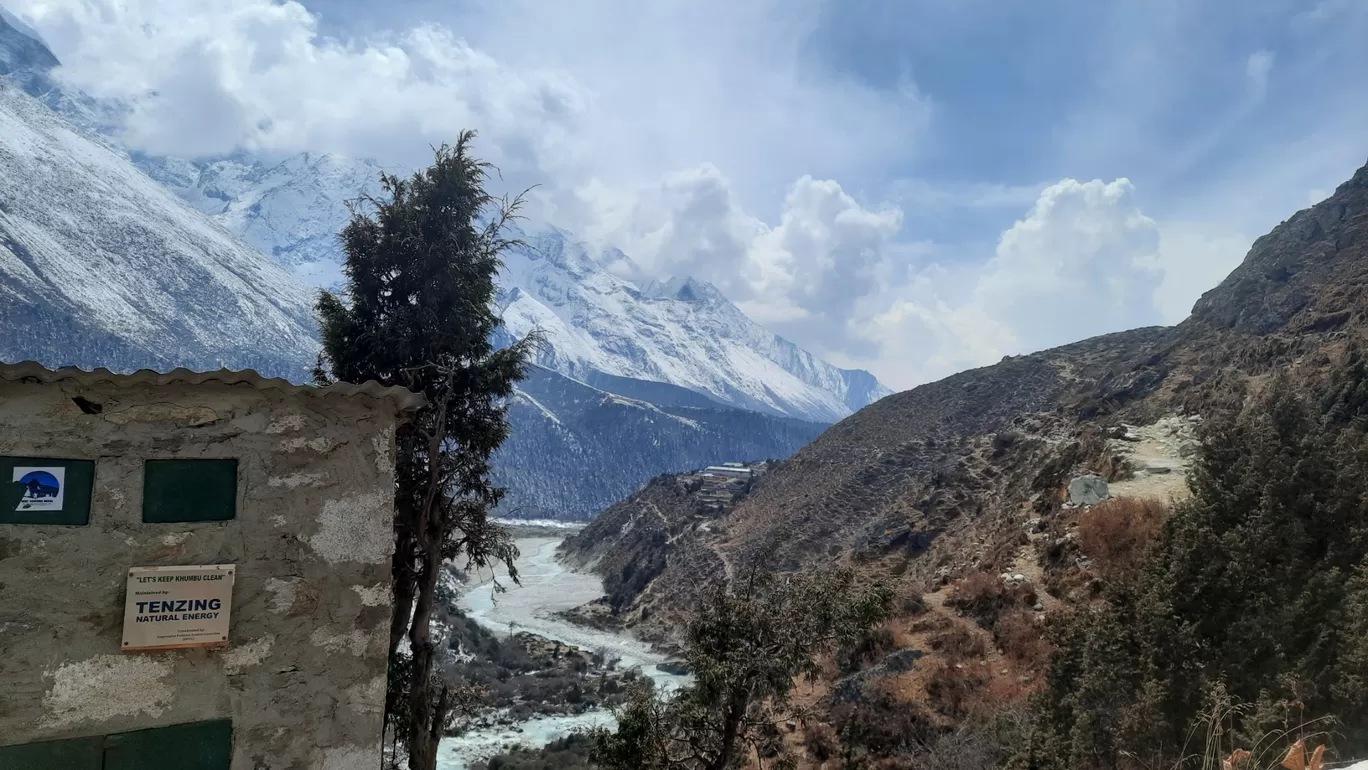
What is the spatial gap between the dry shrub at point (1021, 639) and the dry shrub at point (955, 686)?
795 mm

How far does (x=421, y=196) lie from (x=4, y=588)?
20.4ft

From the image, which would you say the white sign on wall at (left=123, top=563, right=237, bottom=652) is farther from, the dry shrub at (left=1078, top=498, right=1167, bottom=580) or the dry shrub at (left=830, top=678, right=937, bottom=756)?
the dry shrub at (left=1078, top=498, right=1167, bottom=580)

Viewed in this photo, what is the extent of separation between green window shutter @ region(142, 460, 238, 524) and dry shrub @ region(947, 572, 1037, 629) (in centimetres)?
1694

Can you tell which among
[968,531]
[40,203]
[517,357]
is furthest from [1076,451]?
[40,203]

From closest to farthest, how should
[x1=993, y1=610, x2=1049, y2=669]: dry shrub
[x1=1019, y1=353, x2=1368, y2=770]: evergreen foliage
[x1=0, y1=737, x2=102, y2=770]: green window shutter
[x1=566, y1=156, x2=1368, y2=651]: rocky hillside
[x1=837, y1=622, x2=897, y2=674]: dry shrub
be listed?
[x1=0, y1=737, x2=102, y2=770]: green window shutter
[x1=1019, y1=353, x2=1368, y2=770]: evergreen foliage
[x1=993, y1=610, x2=1049, y2=669]: dry shrub
[x1=837, y1=622, x2=897, y2=674]: dry shrub
[x1=566, y1=156, x2=1368, y2=651]: rocky hillside

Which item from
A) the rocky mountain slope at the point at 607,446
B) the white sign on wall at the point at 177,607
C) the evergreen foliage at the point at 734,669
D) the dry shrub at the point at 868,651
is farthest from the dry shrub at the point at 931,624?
the rocky mountain slope at the point at 607,446

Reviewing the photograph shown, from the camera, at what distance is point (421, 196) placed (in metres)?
9.33

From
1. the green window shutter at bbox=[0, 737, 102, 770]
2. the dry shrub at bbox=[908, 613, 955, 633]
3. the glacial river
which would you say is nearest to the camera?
the green window shutter at bbox=[0, 737, 102, 770]

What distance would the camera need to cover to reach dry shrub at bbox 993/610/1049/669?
48.4 feet

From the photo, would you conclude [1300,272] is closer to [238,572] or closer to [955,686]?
[955,686]

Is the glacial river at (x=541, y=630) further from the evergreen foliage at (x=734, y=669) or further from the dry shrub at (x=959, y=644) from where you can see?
the dry shrub at (x=959, y=644)

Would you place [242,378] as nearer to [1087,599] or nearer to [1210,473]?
[1210,473]

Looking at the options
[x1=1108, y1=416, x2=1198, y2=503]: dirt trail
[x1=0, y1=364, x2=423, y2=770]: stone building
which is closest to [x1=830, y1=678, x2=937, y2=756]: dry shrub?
[x1=1108, y1=416, x2=1198, y2=503]: dirt trail

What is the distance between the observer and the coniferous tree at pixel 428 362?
852 cm
